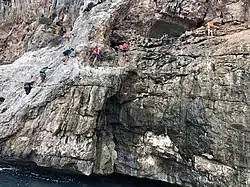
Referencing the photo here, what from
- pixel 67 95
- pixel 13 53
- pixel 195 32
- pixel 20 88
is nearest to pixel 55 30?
pixel 13 53

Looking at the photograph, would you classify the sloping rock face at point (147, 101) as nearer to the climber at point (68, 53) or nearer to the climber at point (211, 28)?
the climber at point (211, 28)

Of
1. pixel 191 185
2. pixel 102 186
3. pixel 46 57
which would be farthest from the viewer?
pixel 46 57

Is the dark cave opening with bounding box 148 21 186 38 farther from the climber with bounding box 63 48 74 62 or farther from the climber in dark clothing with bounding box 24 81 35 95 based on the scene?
the climber in dark clothing with bounding box 24 81 35 95

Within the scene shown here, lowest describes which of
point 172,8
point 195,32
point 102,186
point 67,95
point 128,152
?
point 102,186

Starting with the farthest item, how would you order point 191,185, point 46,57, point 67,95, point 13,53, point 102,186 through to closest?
point 13,53
point 46,57
point 102,186
point 67,95
point 191,185

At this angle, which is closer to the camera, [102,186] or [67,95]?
[67,95]

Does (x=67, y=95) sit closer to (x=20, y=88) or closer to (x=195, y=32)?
(x=20, y=88)

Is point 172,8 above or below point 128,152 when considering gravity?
above

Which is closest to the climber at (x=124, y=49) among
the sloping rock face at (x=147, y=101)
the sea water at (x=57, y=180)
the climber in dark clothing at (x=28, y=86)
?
the sloping rock face at (x=147, y=101)
